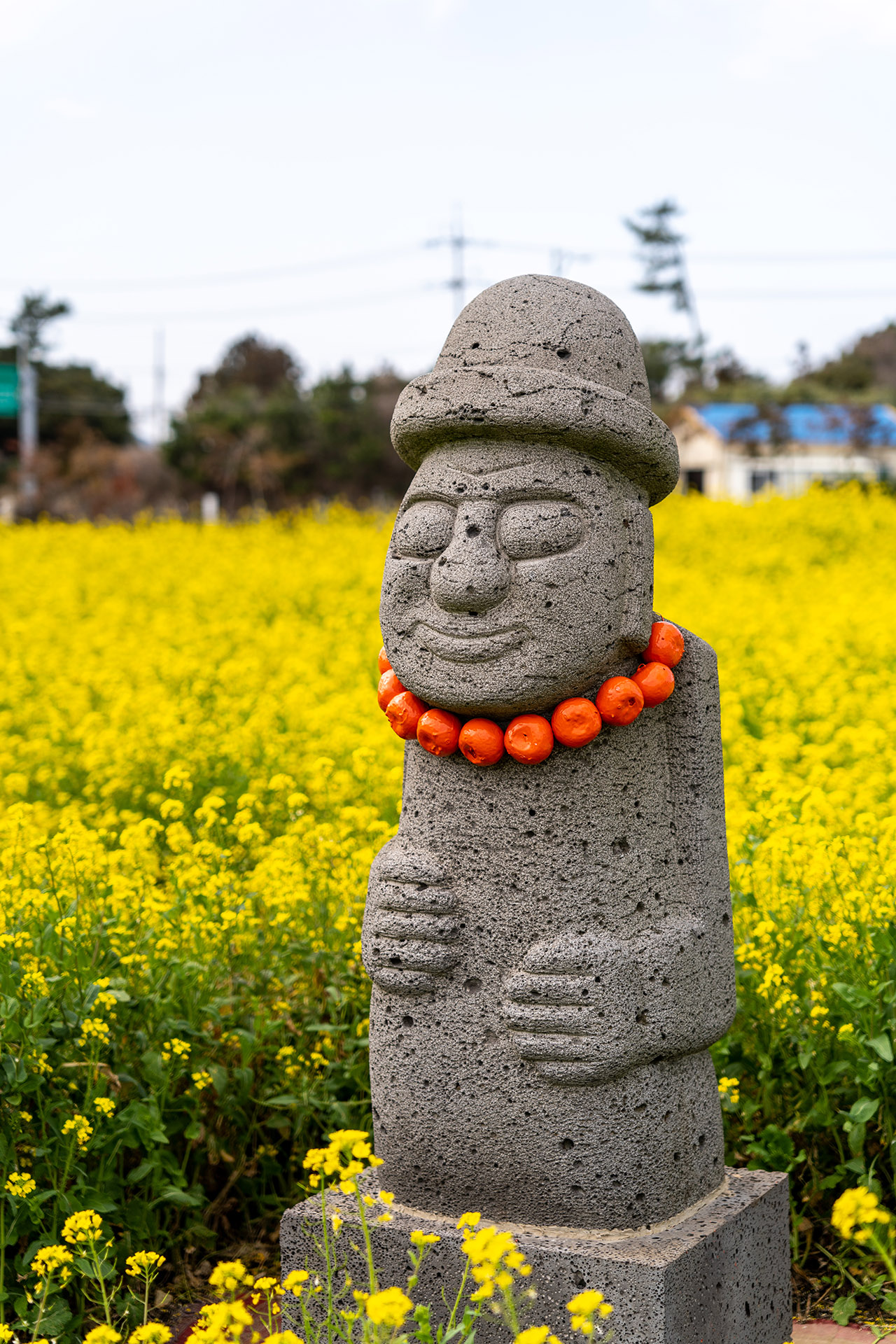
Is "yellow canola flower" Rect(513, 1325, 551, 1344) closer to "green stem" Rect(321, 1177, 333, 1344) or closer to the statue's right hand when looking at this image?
"green stem" Rect(321, 1177, 333, 1344)

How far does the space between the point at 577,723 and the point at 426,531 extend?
1.54ft

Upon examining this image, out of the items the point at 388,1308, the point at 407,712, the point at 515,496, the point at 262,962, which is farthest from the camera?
the point at 262,962

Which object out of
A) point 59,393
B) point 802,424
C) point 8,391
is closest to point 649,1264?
point 8,391

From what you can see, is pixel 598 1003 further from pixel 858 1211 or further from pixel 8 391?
pixel 8 391

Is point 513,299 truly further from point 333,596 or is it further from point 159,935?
point 333,596

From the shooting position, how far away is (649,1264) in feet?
7.33

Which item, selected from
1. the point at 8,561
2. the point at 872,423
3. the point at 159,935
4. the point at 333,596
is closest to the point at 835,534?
the point at 333,596

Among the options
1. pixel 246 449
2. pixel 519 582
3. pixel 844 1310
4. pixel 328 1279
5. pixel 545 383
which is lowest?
pixel 844 1310

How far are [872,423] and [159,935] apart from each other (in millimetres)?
24081

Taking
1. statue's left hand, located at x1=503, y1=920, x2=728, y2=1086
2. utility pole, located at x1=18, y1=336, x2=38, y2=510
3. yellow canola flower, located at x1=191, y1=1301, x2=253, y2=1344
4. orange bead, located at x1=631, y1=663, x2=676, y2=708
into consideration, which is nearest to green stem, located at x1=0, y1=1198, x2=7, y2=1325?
yellow canola flower, located at x1=191, y1=1301, x2=253, y2=1344

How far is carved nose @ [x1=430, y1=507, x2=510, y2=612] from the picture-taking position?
7.85 feet

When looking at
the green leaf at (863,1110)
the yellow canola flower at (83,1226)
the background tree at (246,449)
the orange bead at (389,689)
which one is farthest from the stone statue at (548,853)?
the background tree at (246,449)

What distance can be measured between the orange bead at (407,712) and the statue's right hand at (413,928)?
24cm

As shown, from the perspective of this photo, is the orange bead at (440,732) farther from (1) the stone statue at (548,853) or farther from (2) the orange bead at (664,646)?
(2) the orange bead at (664,646)
